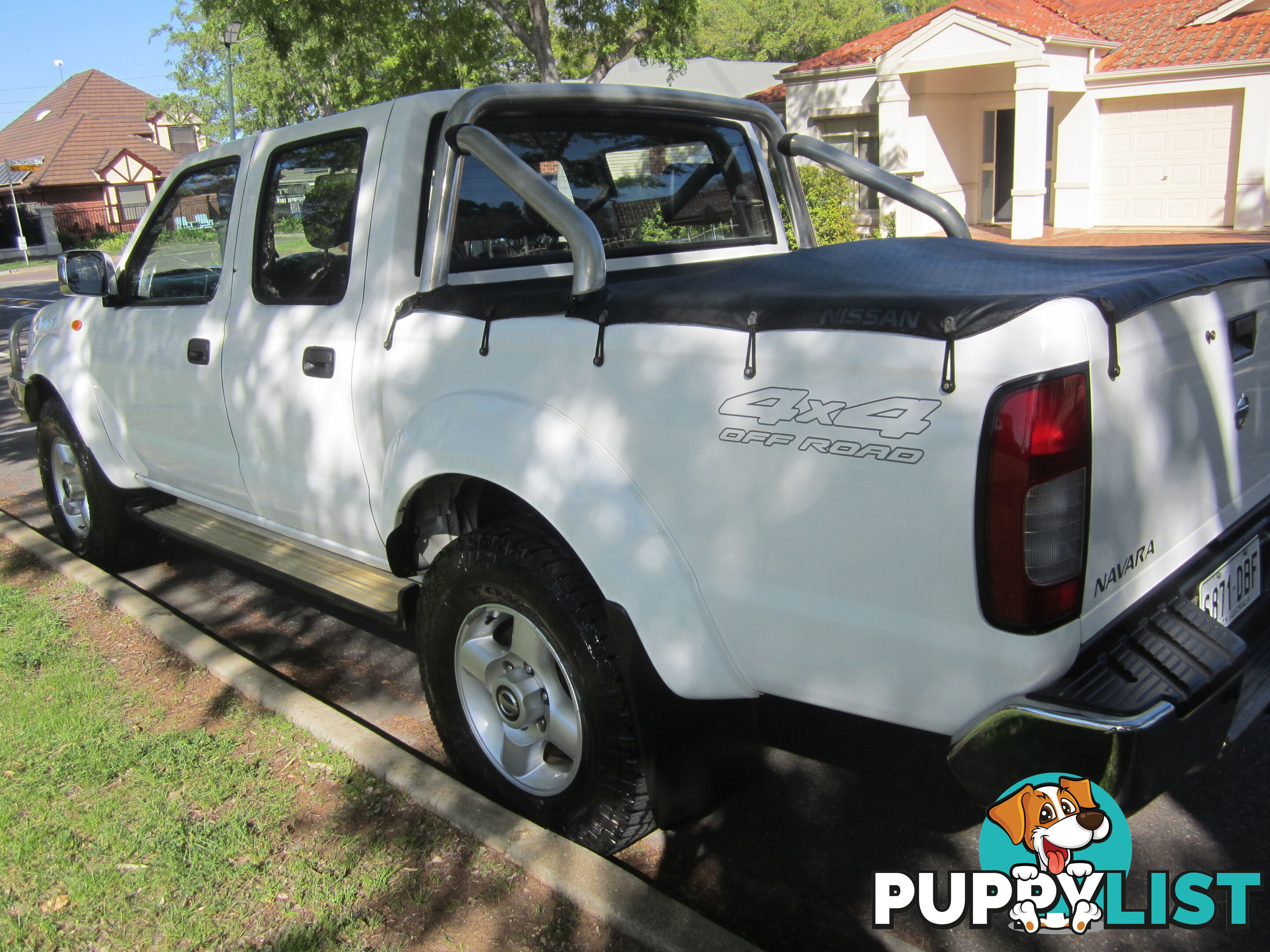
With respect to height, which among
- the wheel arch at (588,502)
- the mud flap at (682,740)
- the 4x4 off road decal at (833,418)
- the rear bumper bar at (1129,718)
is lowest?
the mud flap at (682,740)

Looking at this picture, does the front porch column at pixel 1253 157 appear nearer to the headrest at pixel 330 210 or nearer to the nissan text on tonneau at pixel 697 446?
the nissan text on tonneau at pixel 697 446

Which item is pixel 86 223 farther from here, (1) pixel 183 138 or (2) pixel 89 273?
Answer: (2) pixel 89 273

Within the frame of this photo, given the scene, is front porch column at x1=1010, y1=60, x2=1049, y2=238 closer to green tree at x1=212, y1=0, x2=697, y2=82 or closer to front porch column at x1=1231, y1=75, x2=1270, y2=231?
front porch column at x1=1231, y1=75, x2=1270, y2=231

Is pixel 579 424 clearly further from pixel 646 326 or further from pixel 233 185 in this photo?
pixel 233 185

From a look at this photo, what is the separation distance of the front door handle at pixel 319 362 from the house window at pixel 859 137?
1849cm

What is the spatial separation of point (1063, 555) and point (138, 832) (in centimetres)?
265

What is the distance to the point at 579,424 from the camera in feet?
8.41

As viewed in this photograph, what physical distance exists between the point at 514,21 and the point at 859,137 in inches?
369

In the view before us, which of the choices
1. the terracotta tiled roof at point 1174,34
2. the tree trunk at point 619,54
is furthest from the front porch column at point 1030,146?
the tree trunk at point 619,54

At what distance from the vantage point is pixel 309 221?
3695 millimetres

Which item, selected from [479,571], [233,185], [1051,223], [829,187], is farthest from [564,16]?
[479,571]

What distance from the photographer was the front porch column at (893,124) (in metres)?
19.1

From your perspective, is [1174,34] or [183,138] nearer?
[1174,34]

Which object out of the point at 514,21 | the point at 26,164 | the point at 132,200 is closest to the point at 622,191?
the point at 514,21
